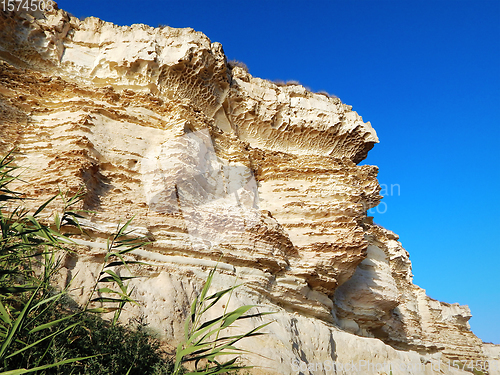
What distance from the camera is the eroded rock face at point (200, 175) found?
8.38m

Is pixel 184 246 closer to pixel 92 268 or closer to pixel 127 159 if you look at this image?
pixel 92 268

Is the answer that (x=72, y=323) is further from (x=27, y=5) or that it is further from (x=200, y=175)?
(x=27, y=5)

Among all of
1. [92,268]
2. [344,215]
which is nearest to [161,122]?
[92,268]

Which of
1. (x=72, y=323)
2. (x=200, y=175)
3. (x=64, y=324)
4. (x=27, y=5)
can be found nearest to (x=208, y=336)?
(x=64, y=324)

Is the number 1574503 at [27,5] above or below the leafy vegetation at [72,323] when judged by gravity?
above

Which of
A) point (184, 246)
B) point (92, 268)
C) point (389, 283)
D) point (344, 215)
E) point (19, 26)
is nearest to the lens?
point (92, 268)

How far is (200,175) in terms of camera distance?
1055cm

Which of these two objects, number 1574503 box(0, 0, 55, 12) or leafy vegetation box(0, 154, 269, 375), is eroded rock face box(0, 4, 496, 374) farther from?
leafy vegetation box(0, 154, 269, 375)

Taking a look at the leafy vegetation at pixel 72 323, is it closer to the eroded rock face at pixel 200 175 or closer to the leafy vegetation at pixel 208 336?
the leafy vegetation at pixel 208 336

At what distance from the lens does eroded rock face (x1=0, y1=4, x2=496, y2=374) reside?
8383 mm

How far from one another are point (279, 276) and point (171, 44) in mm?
8053

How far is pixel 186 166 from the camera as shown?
10.0 metres

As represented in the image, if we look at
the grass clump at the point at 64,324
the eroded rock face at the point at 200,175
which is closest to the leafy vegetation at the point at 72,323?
the grass clump at the point at 64,324

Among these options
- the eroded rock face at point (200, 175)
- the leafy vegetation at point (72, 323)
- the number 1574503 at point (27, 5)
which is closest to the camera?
the leafy vegetation at point (72, 323)
